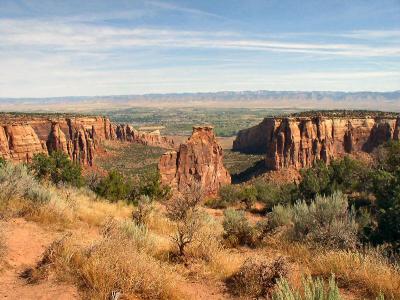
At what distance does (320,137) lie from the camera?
2963 inches

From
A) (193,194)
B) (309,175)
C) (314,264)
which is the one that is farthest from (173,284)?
(309,175)

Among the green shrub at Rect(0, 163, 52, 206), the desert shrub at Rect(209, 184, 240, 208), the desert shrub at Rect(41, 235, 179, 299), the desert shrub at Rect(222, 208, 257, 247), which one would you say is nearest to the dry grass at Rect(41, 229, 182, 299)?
the desert shrub at Rect(41, 235, 179, 299)

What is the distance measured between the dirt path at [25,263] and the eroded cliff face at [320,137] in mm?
64959

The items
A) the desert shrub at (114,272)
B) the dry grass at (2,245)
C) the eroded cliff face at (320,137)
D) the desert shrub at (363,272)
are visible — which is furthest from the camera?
the eroded cliff face at (320,137)

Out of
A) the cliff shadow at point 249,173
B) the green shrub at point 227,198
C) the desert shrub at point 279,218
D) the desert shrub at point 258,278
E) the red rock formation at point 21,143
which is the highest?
the desert shrub at point 258,278

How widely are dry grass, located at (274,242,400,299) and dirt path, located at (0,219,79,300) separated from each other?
468cm

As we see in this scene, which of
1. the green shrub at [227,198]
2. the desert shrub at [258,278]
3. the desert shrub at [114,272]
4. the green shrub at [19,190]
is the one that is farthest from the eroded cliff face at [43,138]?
the desert shrub at [258,278]

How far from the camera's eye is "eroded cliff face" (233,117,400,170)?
7306 centimetres

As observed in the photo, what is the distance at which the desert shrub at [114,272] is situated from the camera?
21.3 ft

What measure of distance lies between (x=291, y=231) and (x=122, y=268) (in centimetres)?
776

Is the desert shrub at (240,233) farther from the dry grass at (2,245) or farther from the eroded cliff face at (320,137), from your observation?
the eroded cliff face at (320,137)

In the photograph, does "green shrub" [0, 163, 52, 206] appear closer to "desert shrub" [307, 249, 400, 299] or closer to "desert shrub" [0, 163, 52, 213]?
"desert shrub" [0, 163, 52, 213]

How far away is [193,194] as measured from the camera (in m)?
12.0

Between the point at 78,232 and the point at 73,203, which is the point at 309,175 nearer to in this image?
the point at 73,203
